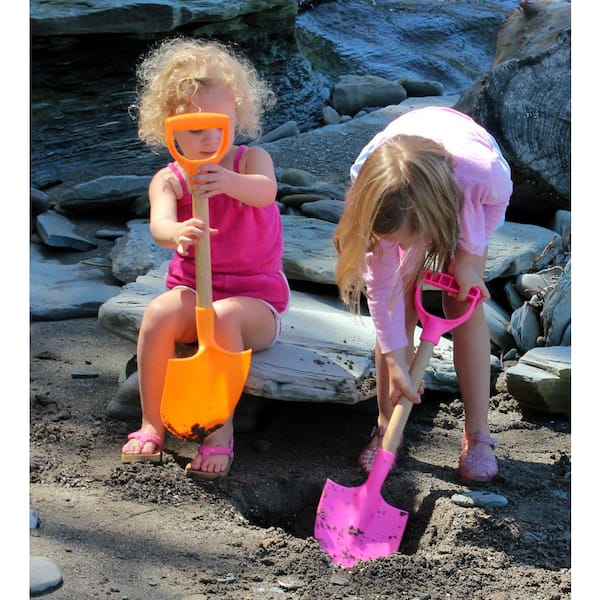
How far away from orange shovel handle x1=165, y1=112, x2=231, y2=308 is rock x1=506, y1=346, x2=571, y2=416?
118cm

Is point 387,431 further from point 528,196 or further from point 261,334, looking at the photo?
point 528,196

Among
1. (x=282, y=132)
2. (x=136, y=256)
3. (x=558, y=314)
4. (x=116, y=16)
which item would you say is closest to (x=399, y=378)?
(x=558, y=314)

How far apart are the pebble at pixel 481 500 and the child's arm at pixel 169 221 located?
0.99 m

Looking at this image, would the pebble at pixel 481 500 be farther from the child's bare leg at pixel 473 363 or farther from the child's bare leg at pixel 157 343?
the child's bare leg at pixel 157 343

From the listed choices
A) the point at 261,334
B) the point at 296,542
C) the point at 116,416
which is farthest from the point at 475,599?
the point at 116,416

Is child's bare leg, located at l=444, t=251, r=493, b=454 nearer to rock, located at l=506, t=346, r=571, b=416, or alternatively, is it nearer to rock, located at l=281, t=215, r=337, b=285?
rock, located at l=506, t=346, r=571, b=416

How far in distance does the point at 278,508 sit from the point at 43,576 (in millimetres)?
794

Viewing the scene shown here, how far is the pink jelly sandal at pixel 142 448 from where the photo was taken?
2816 mm

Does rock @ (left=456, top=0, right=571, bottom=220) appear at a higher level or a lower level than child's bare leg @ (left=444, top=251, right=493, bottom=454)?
higher

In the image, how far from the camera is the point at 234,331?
283 centimetres

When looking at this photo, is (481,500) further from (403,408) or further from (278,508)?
(278,508)

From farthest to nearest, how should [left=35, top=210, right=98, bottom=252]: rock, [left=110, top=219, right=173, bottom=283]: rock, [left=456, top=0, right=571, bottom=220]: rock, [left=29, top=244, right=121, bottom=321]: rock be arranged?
[left=35, top=210, right=98, bottom=252]: rock, [left=456, top=0, right=571, bottom=220]: rock, [left=110, top=219, right=173, bottom=283]: rock, [left=29, top=244, right=121, bottom=321]: rock

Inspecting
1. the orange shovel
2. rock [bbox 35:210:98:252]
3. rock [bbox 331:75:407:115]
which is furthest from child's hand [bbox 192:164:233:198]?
rock [bbox 331:75:407:115]

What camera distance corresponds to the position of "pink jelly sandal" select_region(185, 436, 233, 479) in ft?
9.02
